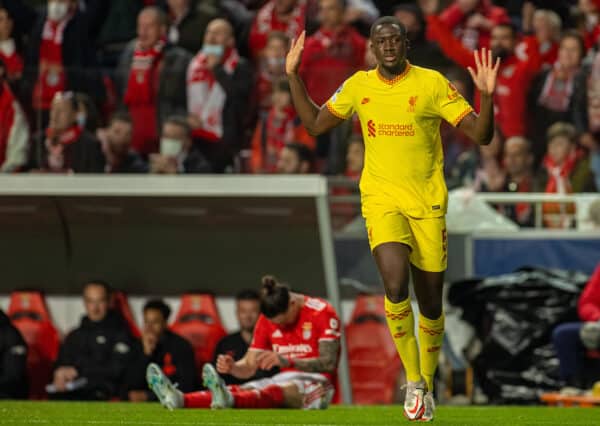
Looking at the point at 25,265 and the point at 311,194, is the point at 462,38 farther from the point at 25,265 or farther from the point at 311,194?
the point at 25,265

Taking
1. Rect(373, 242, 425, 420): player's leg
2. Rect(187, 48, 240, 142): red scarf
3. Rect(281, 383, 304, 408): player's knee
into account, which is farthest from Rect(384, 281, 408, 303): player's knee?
Rect(187, 48, 240, 142): red scarf

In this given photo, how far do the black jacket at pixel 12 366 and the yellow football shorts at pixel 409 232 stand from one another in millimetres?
6847

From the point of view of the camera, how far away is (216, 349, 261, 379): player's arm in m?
10.2

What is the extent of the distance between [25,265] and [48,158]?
1847 mm

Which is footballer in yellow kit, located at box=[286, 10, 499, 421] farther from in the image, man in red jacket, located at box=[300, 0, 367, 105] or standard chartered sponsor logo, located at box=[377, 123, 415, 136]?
man in red jacket, located at box=[300, 0, 367, 105]

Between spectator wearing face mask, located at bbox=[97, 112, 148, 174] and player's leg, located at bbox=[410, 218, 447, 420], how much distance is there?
18.5 ft

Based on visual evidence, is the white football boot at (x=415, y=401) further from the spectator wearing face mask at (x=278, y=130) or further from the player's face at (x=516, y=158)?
the player's face at (x=516, y=158)

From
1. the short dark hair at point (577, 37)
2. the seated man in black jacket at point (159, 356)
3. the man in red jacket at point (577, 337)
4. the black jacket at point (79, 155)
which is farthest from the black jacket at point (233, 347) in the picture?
the short dark hair at point (577, 37)

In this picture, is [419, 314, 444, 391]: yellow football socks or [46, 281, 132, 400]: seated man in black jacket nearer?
[419, 314, 444, 391]: yellow football socks

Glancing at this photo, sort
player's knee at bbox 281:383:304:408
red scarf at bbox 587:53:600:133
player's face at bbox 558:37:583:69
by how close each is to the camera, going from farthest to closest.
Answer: player's face at bbox 558:37:583:69, red scarf at bbox 587:53:600:133, player's knee at bbox 281:383:304:408

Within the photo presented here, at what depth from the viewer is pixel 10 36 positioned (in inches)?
591

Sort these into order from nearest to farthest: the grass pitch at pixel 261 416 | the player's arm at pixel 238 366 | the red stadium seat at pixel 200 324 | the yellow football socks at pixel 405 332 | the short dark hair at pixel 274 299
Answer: the yellow football socks at pixel 405 332, the grass pitch at pixel 261 416, the player's arm at pixel 238 366, the short dark hair at pixel 274 299, the red stadium seat at pixel 200 324

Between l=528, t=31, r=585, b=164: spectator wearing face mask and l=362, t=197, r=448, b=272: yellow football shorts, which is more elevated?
l=528, t=31, r=585, b=164: spectator wearing face mask

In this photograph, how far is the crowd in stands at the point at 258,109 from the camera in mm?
13812
